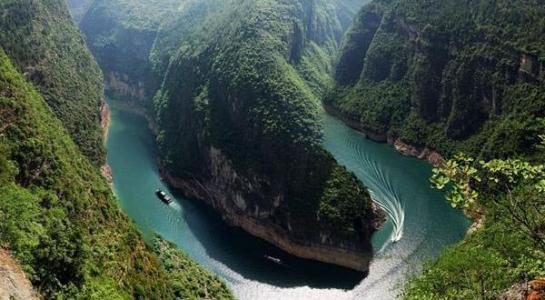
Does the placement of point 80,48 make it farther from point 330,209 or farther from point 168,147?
point 330,209

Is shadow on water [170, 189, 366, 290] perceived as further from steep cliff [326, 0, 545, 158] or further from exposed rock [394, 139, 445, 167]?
exposed rock [394, 139, 445, 167]

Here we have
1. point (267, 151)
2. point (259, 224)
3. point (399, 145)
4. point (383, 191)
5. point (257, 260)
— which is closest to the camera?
point (257, 260)

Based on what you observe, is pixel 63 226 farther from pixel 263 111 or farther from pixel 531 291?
pixel 263 111

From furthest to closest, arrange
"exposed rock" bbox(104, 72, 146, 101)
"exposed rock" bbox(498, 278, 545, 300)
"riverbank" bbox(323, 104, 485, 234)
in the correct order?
1. "exposed rock" bbox(104, 72, 146, 101)
2. "riverbank" bbox(323, 104, 485, 234)
3. "exposed rock" bbox(498, 278, 545, 300)

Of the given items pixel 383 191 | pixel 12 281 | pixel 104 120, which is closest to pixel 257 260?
pixel 383 191

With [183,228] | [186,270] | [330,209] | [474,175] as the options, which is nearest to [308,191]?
[330,209]

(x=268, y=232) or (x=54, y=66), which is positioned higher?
(x=54, y=66)

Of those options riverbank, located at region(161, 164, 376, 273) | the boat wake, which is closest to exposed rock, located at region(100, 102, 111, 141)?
riverbank, located at region(161, 164, 376, 273)

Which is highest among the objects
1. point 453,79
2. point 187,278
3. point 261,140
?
point 187,278

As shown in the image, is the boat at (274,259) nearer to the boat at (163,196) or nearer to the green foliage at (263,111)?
the green foliage at (263,111)
